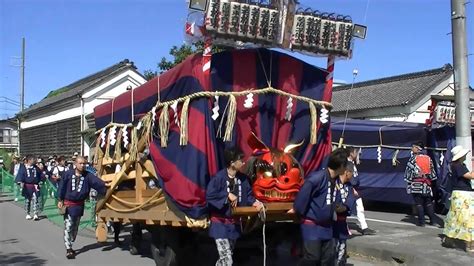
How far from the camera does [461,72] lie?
9.91 metres

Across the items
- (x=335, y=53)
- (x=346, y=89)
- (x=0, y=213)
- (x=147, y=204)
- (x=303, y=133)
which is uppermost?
(x=346, y=89)

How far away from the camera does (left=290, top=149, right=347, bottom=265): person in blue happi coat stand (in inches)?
220

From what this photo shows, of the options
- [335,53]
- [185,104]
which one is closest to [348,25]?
[335,53]

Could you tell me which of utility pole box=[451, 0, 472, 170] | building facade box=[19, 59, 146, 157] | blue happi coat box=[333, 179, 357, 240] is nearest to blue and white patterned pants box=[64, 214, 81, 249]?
blue happi coat box=[333, 179, 357, 240]

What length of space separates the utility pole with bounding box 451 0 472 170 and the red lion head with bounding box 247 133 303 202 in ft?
16.0

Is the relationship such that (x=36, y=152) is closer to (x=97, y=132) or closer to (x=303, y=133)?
(x=97, y=132)

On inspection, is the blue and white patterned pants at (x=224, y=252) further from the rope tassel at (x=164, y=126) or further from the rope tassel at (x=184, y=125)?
the rope tassel at (x=164, y=126)

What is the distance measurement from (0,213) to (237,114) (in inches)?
507

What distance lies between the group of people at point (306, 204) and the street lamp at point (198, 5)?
160cm

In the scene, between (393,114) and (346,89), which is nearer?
(393,114)

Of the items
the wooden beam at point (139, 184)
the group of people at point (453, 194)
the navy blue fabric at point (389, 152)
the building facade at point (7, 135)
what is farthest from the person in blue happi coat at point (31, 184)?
the building facade at point (7, 135)

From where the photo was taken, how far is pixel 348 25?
21.6 feet

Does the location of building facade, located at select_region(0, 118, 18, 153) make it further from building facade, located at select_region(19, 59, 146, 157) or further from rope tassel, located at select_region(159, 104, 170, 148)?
rope tassel, located at select_region(159, 104, 170, 148)

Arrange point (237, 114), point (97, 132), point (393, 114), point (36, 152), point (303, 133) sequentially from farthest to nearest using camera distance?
point (36, 152) → point (393, 114) → point (97, 132) → point (303, 133) → point (237, 114)
